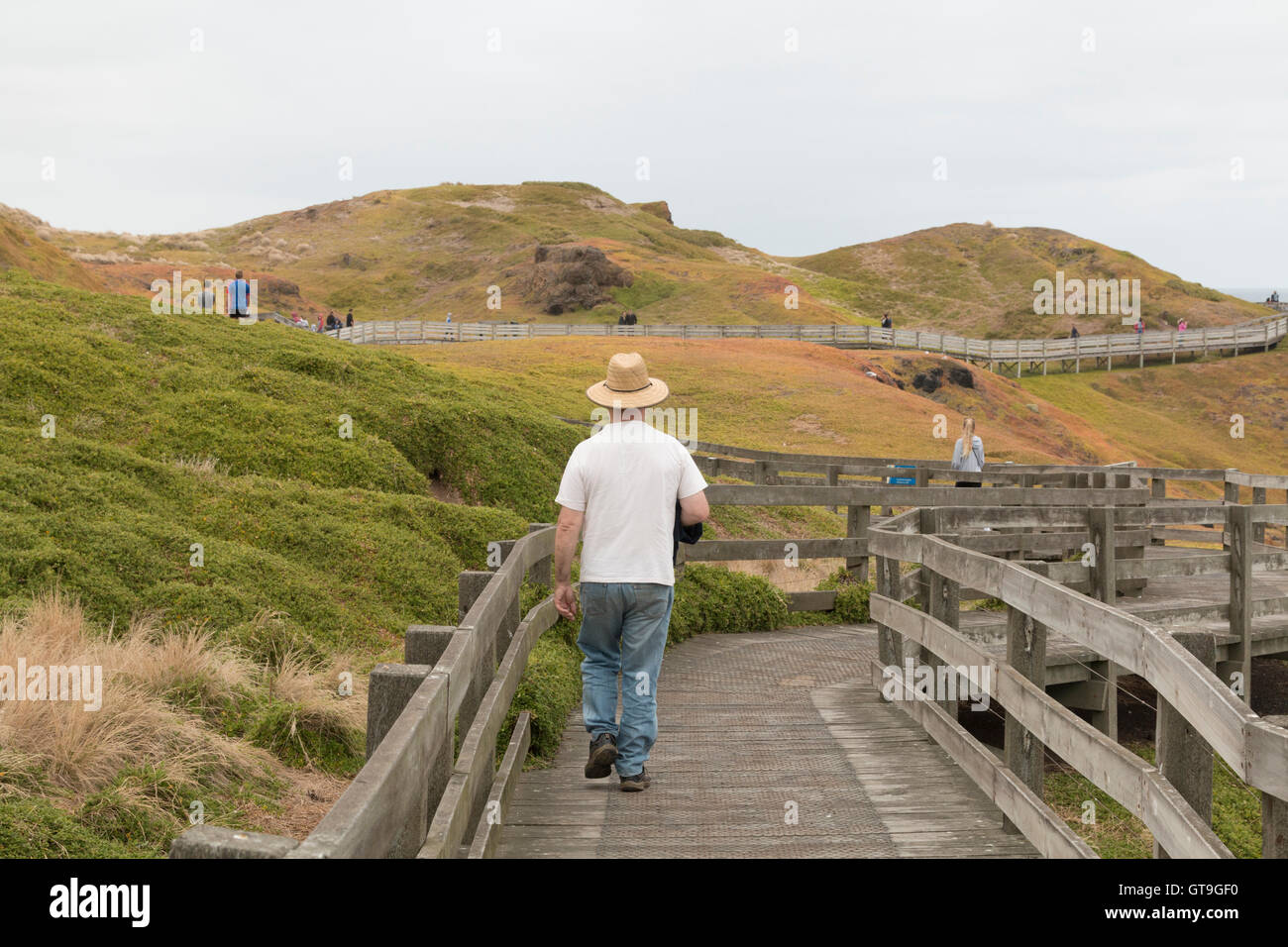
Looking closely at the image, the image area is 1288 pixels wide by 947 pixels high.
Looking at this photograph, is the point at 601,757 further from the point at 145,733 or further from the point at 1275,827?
the point at 1275,827

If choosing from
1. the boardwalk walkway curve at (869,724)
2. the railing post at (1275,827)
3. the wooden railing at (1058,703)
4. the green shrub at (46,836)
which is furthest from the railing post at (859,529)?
the railing post at (1275,827)

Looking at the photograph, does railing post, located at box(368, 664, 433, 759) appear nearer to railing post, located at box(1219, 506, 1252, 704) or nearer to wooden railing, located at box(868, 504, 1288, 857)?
wooden railing, located at box(868, 504, 1288, 857)

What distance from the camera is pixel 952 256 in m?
108

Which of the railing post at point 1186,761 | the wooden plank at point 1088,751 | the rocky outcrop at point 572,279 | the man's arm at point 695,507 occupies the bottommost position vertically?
the wooden plank at point 1088,751

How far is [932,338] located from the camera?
64750mm

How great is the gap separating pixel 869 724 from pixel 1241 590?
485 cm

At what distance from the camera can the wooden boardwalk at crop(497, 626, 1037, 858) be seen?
536 centimetres

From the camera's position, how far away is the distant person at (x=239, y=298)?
22.2m

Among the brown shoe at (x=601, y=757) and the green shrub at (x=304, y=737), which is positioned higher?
the brown shoe at (x=601, y=757)

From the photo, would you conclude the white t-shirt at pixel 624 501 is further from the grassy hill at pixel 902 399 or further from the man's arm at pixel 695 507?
the grassy hill at pixel 902 399

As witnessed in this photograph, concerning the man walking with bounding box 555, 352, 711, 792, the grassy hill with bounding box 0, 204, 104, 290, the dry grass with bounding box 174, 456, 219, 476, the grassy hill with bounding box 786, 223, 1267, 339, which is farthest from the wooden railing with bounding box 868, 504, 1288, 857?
the grassy hill with bounding box 786, 223, 1267, 339

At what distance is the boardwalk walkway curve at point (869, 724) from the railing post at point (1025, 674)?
0.04 ft

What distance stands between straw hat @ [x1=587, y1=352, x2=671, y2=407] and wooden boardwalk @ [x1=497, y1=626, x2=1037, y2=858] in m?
2.11
